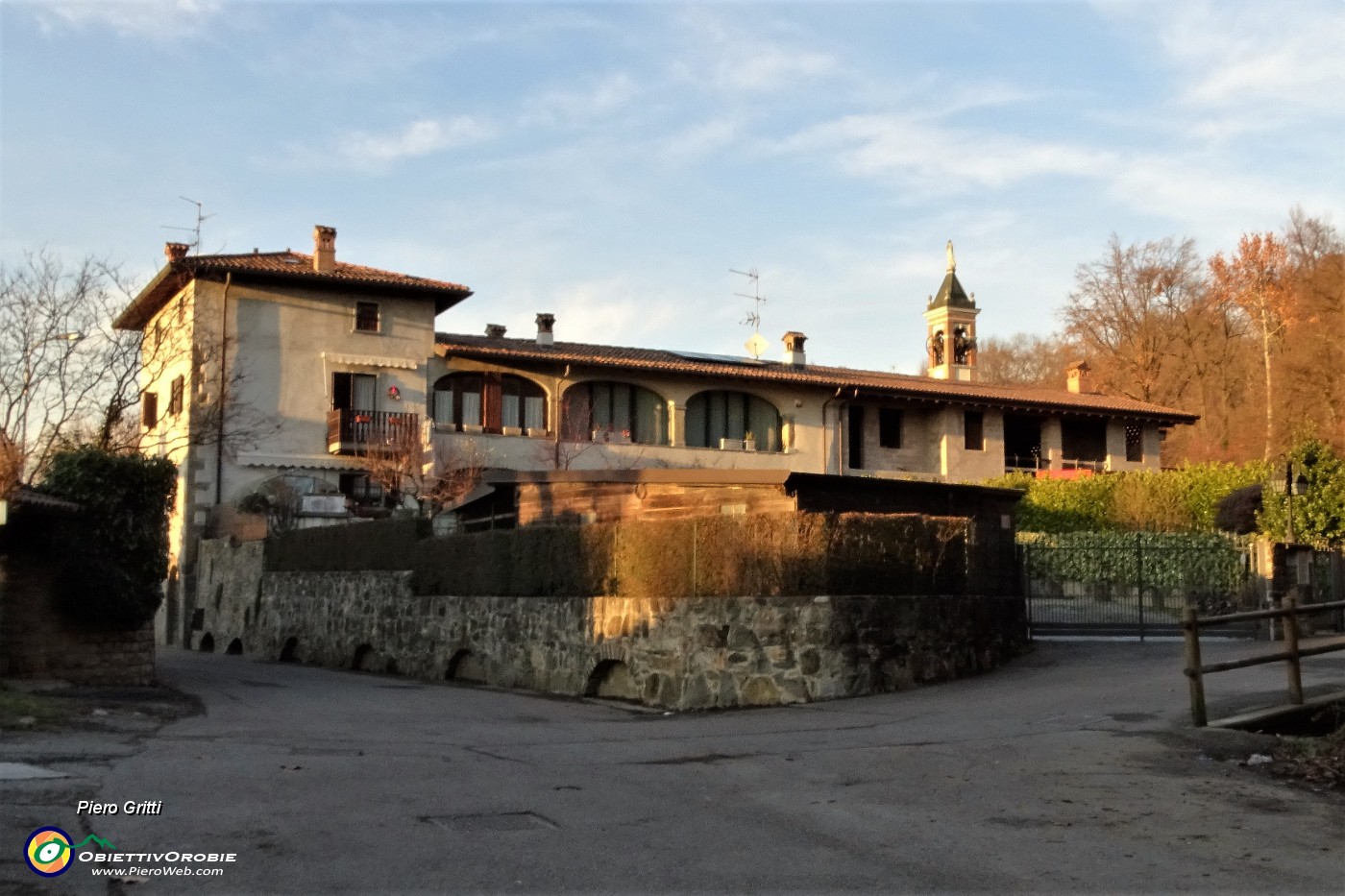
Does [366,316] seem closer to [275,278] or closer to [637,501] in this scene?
[275,278]

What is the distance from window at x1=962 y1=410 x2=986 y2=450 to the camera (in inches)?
1887

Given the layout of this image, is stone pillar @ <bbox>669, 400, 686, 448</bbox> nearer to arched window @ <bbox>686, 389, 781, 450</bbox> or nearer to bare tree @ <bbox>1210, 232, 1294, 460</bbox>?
arched window @ <bbox>686, 389, 781, 450</bbox>

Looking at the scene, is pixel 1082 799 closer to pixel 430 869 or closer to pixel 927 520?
pixel 430 869

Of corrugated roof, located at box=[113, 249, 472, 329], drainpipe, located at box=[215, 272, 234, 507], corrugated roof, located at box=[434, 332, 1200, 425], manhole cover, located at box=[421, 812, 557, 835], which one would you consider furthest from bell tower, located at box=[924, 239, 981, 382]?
manhole cover, located at box=[421, 812, 557, 835]

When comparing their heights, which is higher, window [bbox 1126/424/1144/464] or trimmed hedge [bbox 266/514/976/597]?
window [bbox 1126/424/1144/464]

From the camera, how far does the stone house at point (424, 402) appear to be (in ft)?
127

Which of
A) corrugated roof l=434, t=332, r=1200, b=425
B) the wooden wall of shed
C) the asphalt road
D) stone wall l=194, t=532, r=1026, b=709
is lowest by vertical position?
the asphalt road

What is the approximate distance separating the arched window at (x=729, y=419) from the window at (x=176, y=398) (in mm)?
16099

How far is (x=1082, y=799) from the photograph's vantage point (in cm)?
902

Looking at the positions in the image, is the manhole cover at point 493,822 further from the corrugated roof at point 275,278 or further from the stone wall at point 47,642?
the corrugated roof at point 275,278

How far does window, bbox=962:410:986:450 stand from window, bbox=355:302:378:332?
21401 millimetres

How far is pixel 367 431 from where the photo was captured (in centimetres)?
3906

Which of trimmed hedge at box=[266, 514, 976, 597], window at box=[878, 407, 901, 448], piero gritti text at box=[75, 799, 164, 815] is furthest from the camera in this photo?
window at box=[878, 407, 901, 448]

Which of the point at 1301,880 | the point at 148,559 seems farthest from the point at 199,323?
the point at 1301,880
